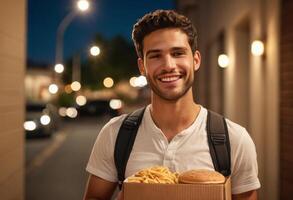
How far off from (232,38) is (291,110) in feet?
19.6

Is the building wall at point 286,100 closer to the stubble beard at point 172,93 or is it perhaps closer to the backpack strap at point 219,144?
the backpack strap at point 219,144

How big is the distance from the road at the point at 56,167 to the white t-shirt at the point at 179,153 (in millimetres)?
6840

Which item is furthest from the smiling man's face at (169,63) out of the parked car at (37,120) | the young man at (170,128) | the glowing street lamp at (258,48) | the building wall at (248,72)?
the parked car at (37,120)

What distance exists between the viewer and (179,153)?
3.00 m

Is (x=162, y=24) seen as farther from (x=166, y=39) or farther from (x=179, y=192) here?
(x=179, y=192)

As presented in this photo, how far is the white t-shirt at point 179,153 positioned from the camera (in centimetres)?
297

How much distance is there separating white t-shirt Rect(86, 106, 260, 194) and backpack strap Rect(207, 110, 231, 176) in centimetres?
3

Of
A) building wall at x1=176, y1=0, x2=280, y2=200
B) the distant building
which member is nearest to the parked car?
building wall at x1=176, y1=0, x2=280, y2=200

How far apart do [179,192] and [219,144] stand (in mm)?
669

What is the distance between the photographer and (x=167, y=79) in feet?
9.56

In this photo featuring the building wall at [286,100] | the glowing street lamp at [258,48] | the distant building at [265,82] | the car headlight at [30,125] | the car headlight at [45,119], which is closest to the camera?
the building wall at [286,100]

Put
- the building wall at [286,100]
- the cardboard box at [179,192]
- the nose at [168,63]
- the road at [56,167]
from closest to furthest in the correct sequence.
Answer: the cardboard box at [179,192] < the nose at [168,63] < the building wall at [286,100] < the road at [56,167]

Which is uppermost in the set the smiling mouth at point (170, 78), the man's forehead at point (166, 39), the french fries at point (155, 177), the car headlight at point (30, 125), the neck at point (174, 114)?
the man's forehead at point (166, 39)

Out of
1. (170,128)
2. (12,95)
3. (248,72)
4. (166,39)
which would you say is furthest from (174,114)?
(248,72)
